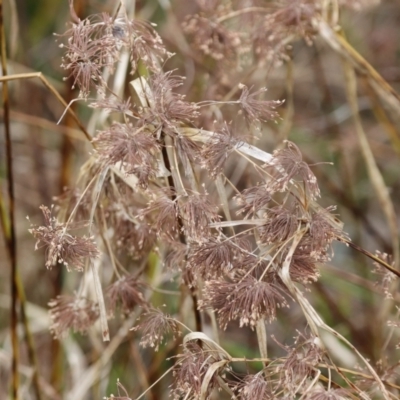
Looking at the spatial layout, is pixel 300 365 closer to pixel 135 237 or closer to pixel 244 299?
pixel 244 299

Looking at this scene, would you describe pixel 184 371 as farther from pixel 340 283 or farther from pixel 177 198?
pixel 340 283

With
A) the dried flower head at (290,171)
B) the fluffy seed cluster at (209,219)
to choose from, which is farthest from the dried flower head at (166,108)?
the dried flower head at (290,171)

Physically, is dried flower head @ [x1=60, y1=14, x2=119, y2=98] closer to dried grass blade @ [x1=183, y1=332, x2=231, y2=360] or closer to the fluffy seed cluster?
the fluffy seed cluster

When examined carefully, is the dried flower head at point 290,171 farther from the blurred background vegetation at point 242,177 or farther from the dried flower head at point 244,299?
the blurred background vegetation at point 242,177

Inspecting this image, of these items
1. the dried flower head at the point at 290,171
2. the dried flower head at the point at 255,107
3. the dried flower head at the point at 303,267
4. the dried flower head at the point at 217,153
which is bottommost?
the dried flower head at the point at 303,267

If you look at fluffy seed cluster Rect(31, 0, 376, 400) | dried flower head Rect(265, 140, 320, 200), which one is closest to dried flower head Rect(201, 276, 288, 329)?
fluffy seed cluster Rect(31, 0, 376, 400)

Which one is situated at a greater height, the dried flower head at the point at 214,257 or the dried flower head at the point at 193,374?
the dried flower head at the point at 214,257

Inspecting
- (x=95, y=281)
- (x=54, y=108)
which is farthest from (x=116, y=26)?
(x=54, y=108)
